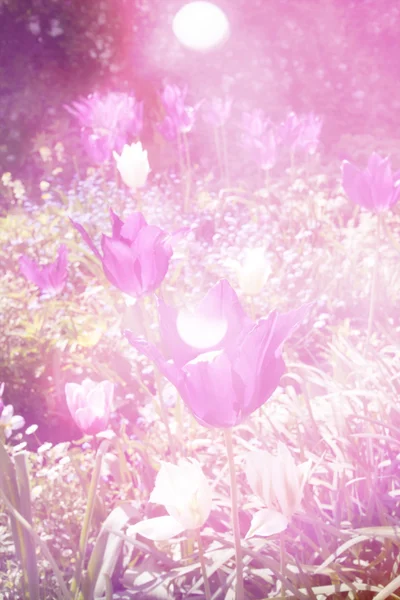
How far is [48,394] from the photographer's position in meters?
2.51

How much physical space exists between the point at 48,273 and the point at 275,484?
62.7 inches

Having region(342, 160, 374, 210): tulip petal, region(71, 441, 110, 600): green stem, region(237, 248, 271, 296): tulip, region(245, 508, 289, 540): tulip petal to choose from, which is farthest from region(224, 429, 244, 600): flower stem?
region(342, 160, 374, 210): tulip petal

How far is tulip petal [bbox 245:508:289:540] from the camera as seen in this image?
0.99 m

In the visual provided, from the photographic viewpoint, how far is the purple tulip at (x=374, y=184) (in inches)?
76.0

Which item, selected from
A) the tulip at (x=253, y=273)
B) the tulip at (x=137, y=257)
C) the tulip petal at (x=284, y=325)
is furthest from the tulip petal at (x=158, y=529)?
the tulip at (x=253, y=273)

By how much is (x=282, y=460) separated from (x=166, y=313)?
339mm

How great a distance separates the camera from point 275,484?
1064 millimetres

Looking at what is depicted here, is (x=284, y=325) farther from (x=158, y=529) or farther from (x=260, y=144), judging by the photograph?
(x=260, y=144)

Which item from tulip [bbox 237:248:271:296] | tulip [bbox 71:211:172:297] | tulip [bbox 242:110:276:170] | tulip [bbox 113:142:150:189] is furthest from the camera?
tulip [bbox 242:110:276:170]

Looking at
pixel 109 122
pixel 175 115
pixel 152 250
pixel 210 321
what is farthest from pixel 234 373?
pixel 175 115

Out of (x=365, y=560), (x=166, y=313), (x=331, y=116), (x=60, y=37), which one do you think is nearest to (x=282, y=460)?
(x=166, y=313)

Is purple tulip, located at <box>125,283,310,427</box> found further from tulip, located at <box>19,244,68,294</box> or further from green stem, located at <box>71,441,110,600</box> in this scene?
tulip, located at <box>19,244,68,294</box>

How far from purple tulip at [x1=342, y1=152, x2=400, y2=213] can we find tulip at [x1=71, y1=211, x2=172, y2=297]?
850 mm

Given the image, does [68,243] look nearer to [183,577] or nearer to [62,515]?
[62,515]
